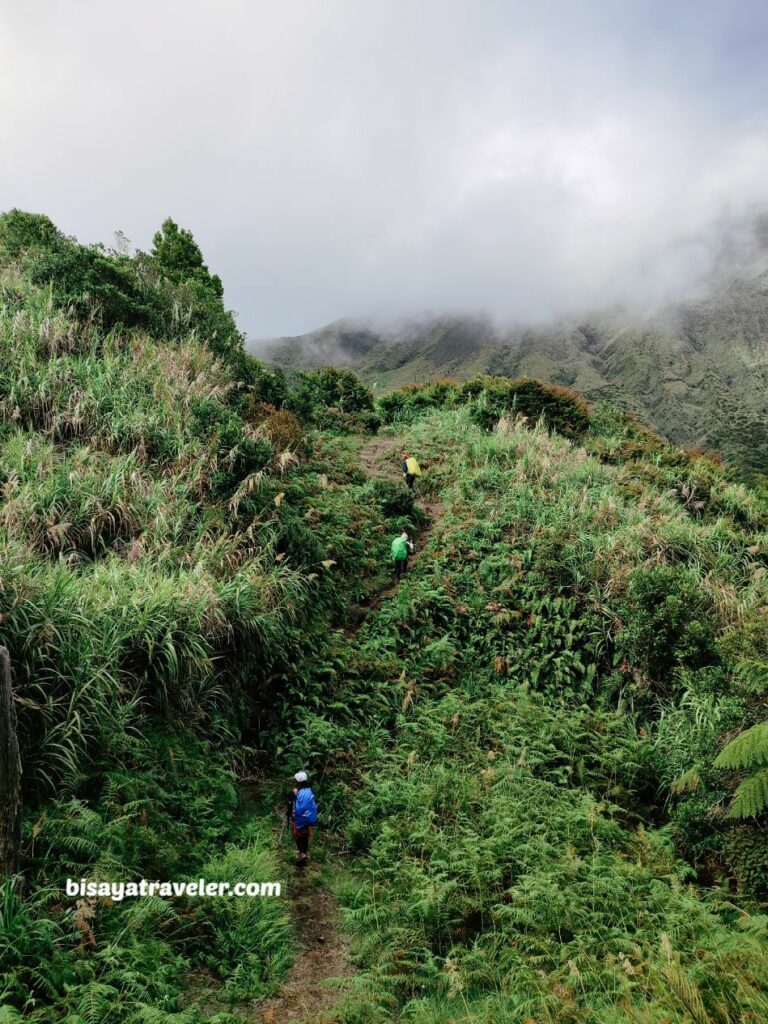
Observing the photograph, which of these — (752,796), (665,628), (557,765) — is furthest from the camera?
(665,628)

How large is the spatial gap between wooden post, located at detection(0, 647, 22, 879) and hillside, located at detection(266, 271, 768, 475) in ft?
326

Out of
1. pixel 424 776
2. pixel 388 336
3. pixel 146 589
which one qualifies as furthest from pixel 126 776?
pixel 388 336

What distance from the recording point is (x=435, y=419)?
76.1 feet

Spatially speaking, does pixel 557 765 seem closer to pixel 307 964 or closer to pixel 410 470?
pixel 307 964

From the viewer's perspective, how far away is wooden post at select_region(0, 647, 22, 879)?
415 cm

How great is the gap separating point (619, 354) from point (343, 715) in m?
161

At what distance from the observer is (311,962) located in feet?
17.1

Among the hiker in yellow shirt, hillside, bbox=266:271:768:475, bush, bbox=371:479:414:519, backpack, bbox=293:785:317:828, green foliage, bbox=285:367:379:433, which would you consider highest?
hillside, bbox=266:271:768:475

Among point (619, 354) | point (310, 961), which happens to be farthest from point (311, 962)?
point (619, 354)

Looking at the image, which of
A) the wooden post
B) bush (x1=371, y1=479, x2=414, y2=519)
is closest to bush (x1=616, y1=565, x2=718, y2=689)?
bush (x1=371, y1=479, x2=414, y2=519)

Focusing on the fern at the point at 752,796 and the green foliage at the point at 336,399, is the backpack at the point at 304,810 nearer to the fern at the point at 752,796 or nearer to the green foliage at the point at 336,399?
the fern at the point at 752,796

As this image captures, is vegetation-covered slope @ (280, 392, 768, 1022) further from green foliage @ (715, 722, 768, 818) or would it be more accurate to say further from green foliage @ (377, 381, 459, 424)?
green foliage @ (377, 381, 459, 424)

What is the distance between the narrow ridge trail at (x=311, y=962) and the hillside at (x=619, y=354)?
323ft

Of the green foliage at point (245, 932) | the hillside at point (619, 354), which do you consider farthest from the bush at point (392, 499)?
the hillside at point (619, 354)
